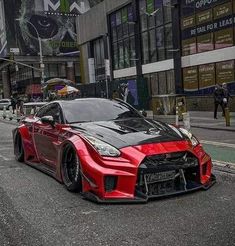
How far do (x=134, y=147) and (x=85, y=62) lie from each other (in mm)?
41923

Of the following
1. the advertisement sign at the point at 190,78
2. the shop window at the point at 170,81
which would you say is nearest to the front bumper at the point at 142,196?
the advertisement sign at the point at 190,78

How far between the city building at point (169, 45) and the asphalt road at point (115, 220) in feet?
46.7

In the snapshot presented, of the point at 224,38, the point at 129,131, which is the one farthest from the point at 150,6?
the point at 129,131

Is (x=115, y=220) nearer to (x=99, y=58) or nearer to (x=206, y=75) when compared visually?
(x=206, y=75)

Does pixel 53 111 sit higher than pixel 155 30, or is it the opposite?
pixel 155 30

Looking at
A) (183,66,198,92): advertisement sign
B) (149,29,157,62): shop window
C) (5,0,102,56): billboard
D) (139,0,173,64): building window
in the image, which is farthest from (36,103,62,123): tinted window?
(5,0,102,56): billboard

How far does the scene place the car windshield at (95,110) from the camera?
24.4 feet

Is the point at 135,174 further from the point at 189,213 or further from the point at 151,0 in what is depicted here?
the point at 151,0

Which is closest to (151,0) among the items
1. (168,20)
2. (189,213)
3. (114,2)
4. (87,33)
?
(168,20)

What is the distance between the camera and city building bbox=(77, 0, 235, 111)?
83.9 ft

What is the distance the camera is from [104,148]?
5.97 meters

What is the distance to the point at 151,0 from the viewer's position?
3253cm

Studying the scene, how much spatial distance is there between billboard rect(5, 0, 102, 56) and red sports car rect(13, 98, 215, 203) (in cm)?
6636

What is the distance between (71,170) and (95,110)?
131 cm
